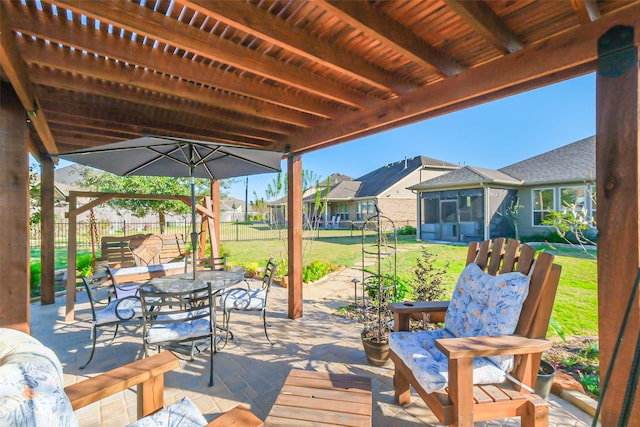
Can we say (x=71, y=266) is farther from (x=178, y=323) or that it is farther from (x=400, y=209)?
(x=400, y=209)

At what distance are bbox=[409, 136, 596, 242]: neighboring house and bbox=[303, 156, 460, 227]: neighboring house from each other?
428 centimetres

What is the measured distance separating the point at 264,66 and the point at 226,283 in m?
2.16

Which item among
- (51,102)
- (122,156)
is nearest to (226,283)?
(122,156)

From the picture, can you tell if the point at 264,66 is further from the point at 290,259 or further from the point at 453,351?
the point at 290,259

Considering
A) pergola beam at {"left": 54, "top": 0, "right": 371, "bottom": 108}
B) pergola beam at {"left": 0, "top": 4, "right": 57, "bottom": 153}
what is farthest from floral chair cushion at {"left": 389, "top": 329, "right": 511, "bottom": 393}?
pergola beam at {"left": 0, "top": 4, "right": 57, "bottom": 153}

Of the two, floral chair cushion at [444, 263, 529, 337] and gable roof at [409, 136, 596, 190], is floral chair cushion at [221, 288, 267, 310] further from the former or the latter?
gable roof at [409, 136, 596, 190]

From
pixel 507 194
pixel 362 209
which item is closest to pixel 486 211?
pixel 507 194

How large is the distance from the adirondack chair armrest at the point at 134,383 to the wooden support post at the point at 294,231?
2486 mm

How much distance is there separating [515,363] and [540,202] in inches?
502

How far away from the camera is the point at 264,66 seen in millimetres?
2211

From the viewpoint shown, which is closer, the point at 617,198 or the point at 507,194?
the point at 617,198

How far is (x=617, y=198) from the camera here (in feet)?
5.16

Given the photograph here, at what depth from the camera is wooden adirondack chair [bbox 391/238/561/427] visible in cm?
164

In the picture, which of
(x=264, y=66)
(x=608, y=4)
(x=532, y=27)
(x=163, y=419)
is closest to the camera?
(x=163, y=419)
